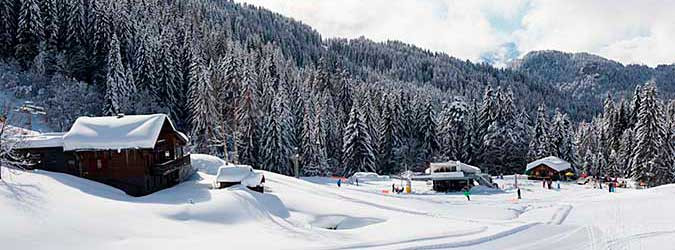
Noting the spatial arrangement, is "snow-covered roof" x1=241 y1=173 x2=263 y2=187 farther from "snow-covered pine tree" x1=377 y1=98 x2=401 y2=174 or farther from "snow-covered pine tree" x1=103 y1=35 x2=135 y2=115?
"snow-covered pine tree" x1=377 y1=98 x2=401 y2=174

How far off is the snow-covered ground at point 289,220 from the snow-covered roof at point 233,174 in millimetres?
1157

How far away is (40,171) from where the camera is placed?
31.2 m

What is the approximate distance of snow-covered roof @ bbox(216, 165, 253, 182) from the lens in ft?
115

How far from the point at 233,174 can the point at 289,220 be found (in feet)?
25.3

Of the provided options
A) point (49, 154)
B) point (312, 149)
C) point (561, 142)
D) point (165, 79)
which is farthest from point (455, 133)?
point (49, 154)

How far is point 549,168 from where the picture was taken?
65.4 m

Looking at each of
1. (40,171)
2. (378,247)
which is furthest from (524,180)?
(40,171)

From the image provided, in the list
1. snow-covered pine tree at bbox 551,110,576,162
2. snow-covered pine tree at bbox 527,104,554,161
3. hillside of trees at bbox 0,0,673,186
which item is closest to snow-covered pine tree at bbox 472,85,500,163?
hillside of trees at bbox 0,0,673,186

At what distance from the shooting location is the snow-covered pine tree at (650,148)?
179ft

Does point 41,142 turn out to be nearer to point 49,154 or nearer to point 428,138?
point 49,154

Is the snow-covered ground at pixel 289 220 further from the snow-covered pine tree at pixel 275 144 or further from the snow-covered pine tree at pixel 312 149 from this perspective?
the snow-covered pine tree at pixel 312 149

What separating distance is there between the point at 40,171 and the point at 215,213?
13.2 m

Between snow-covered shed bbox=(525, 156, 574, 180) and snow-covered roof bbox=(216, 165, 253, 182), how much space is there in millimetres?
44732

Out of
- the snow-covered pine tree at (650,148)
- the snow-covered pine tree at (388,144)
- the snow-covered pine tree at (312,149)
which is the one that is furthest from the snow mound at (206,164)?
the snow-covered pine tree at (650,148)
